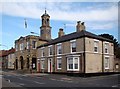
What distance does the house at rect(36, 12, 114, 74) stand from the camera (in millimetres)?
34438

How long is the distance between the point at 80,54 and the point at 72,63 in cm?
237

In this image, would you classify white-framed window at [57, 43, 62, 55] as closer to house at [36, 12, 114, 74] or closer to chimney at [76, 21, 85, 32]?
house at [36, 12, 114, 74]

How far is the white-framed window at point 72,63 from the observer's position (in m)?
35.5

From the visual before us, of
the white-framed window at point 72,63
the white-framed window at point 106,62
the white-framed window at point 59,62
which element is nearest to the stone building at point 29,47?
the white-framed window at point 59,62

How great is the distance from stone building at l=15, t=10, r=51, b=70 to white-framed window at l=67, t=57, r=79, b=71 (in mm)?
16079

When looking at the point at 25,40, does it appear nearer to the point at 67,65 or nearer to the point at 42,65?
the point at 42,65

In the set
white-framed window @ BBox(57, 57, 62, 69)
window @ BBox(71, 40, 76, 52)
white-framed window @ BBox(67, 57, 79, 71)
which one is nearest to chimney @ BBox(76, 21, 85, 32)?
window @ BBox(71, 40, 76, 52)

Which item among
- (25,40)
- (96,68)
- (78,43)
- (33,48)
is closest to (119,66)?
(96,68)

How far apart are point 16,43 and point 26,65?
9365mm

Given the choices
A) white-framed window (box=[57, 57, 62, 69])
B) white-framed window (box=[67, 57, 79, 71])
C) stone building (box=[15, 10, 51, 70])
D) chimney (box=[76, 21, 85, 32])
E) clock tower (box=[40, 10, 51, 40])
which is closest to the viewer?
white-framed window (box=[67, 57, 79, 71])

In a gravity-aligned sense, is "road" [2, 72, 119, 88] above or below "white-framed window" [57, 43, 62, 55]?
below

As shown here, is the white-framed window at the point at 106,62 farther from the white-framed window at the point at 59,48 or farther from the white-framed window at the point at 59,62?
the white-framed window at the point at 59,48

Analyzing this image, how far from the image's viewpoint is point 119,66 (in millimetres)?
44219

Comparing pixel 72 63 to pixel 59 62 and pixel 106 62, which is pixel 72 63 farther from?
pixel 106 62
